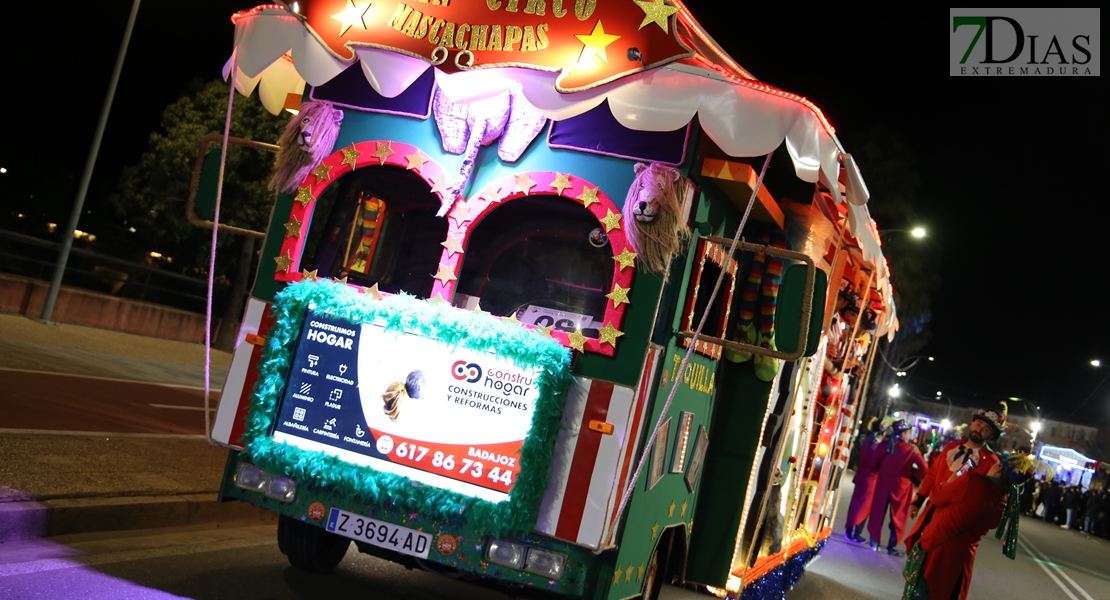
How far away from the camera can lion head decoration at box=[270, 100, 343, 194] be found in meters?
6.02

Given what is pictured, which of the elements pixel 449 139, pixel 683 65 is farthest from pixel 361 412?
pixel 683 65

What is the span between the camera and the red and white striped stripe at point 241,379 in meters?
5.84

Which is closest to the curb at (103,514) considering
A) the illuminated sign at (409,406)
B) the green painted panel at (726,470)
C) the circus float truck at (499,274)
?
the circus float truck at (499,274)

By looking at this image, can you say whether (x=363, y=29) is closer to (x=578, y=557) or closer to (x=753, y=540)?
(x=578, y=557)

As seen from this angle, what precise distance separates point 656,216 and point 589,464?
1329 millimetres

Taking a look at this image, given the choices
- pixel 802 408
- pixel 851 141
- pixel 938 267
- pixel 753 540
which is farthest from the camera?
pixel 938 267

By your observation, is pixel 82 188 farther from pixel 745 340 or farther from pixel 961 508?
pixel 961 508

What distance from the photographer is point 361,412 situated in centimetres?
559

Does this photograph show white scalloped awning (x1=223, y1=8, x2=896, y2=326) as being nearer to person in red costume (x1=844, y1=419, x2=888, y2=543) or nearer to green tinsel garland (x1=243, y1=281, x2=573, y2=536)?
green tinsel garland (x1=243, y1=281, x2=573, y2=536)

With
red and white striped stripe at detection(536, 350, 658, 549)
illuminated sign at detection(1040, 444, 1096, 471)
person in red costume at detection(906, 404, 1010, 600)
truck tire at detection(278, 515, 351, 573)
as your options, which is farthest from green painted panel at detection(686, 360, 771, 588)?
illuminated sign at detection(1040, 444, 1096, 471)

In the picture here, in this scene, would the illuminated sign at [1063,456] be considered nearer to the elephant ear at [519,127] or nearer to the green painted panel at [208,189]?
the elephant ear at [519,127]

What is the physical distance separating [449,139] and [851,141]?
2883cm

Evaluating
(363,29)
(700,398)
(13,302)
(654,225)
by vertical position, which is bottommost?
(13,302)

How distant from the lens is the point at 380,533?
18.0 ft
